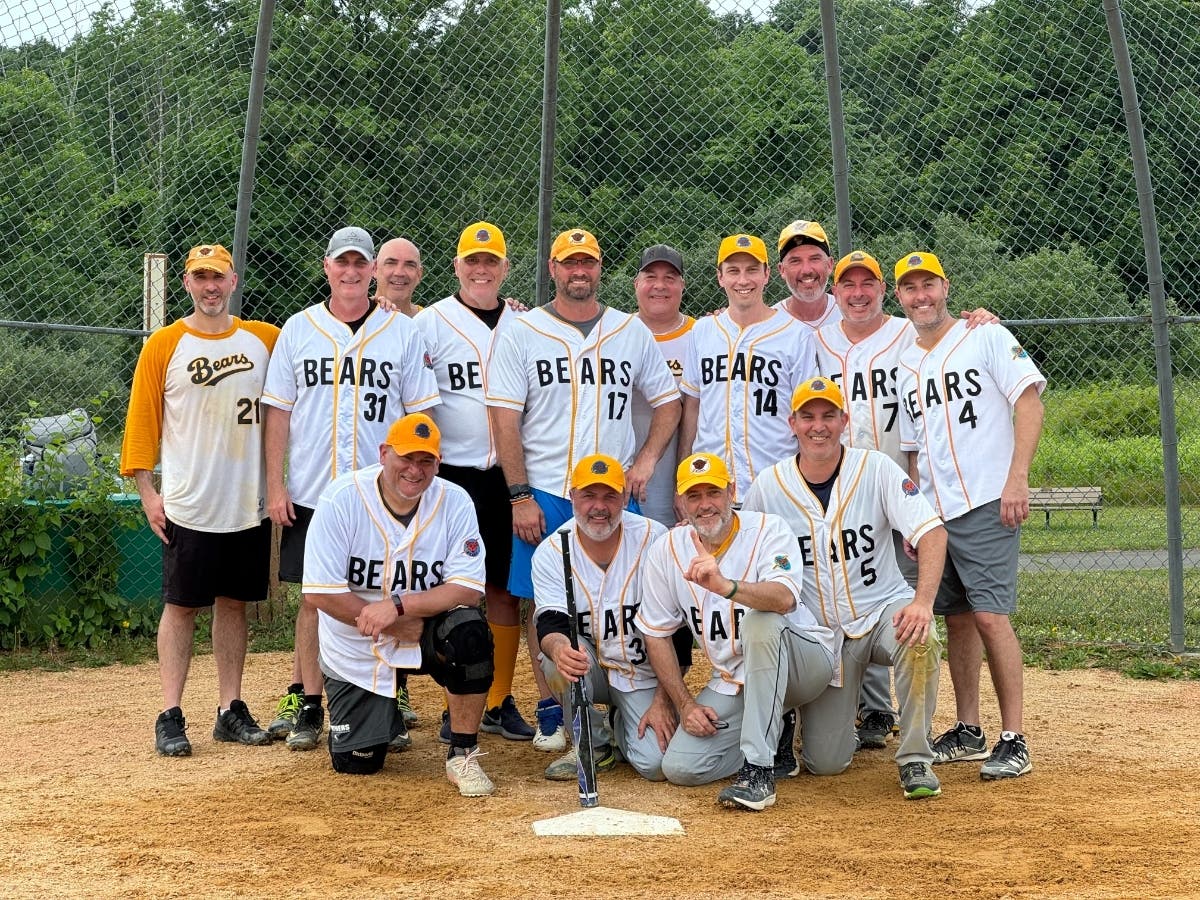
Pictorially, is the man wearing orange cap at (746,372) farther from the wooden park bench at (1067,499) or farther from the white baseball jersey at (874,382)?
the wooden park bench at (1067,499)

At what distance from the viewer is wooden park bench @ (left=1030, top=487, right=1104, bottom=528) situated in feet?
40.5

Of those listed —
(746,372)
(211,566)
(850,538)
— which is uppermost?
(746,372)

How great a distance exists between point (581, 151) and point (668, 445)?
10.6ft

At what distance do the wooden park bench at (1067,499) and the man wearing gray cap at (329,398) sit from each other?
847cm

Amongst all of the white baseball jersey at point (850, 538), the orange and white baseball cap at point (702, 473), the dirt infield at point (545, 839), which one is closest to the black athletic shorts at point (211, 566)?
the dirt infield at point (545, 839)

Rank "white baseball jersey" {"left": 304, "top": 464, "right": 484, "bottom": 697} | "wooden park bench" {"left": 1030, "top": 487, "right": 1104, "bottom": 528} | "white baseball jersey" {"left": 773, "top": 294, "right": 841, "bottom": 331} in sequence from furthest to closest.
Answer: "wooden park bench" {"left": 1030, "top": 487, "right": 1104, "bottom": 528}, "white baseball jersey" {"left": 773, "top": 294, "right": 841, "bottom": 331}, "white baseball jersey" {"left": 304, "top": 464, "right": 484, "bottom": 697}

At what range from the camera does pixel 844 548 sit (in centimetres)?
500

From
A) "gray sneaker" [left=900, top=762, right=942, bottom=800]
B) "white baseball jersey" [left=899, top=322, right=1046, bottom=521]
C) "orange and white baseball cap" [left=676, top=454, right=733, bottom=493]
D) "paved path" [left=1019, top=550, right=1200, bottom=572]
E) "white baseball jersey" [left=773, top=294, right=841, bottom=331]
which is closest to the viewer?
"gray sneaker" [left=900, top=762, right=942, bottom=800]

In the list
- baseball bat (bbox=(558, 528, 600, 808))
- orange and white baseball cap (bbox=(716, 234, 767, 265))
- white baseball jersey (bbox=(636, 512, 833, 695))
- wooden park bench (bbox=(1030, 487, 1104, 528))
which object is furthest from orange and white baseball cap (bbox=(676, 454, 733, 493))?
wooden park bench (bbox=(1030, 487, 1104, 528))

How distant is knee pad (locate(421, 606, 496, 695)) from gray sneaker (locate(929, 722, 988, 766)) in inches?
73.3

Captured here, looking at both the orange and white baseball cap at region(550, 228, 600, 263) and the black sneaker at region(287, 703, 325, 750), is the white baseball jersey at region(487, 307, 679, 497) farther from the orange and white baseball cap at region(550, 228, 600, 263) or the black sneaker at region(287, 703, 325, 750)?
the black sneaker at region(287, 703, 325, 750)

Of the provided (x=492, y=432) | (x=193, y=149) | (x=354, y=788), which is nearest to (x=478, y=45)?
(x=193, y=149)

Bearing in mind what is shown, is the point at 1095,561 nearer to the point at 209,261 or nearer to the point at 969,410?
the point at 969,410

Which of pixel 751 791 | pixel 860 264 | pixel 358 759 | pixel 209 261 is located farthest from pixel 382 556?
pixel 860 264
